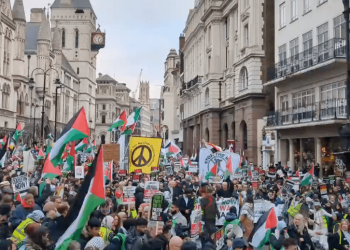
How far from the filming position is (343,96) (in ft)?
90.3

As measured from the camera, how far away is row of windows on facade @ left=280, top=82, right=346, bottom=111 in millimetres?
27875

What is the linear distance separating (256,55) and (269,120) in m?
5.53

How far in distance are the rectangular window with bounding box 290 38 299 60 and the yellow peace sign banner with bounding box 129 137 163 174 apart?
1856 cm

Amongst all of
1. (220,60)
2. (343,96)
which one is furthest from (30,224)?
(220,60)

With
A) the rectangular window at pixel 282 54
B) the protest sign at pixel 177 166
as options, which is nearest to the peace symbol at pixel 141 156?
the protest sign at pixel 177 166

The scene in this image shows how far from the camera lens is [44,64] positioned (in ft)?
243

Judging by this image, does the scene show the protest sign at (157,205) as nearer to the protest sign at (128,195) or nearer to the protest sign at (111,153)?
the protest sign at (128,195)

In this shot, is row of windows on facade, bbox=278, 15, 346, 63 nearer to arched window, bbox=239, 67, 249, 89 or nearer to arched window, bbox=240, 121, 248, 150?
arched window, bbox=239, 67, 249, 89

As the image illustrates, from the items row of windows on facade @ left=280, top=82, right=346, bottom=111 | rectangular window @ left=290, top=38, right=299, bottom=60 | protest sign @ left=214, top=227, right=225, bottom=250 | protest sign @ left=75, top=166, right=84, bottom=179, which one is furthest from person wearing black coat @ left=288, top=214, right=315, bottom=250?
rectangular window @ left=290, top=38, right=299, bottom=60

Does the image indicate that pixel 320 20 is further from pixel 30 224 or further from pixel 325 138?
pixel 30 224

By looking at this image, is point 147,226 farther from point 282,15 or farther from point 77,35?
point 77,35

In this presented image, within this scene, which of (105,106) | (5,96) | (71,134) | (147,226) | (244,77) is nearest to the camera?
(147,226)

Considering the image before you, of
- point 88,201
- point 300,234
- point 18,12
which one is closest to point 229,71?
point 18,12

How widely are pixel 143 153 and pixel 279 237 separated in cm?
802
